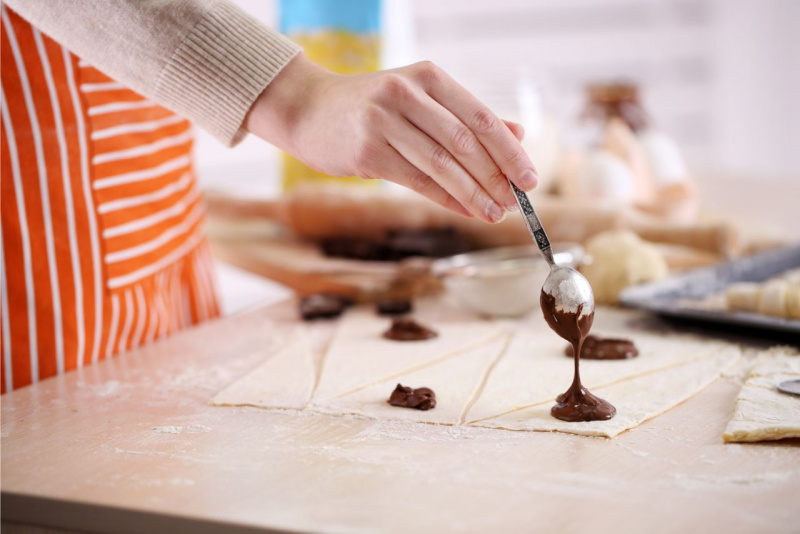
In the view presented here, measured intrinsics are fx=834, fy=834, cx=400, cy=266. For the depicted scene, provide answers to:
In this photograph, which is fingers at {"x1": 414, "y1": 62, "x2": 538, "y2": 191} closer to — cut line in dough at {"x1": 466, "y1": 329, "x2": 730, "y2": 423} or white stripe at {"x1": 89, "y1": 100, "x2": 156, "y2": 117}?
cut line in dough at {"x1": 466, "y1": 329, "x2": 730, "y2": 423}

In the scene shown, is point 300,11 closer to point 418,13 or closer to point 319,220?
point 319,220

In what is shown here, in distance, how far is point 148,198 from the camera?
1.58 m

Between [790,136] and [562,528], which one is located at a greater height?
[790,136]

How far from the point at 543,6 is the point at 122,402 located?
13.7 feet

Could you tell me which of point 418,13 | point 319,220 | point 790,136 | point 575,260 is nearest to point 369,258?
point 319,220

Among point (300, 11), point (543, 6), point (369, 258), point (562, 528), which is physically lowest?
point (562, 528)

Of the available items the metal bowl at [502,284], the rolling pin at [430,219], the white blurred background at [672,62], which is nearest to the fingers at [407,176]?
the metal bowl at [502,284]

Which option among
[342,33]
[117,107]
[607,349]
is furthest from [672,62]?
[117,107]

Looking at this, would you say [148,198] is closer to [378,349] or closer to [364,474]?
[378,349]

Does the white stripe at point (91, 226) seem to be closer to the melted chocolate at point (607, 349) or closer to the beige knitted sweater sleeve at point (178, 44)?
the beige knitted sweater sleeve at point (178, 44)

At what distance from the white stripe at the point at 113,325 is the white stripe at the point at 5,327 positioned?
6.9 inches

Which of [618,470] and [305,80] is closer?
[618,470]

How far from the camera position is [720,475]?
0.90m

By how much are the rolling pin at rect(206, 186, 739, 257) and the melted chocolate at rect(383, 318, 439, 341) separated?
610 millimetres
